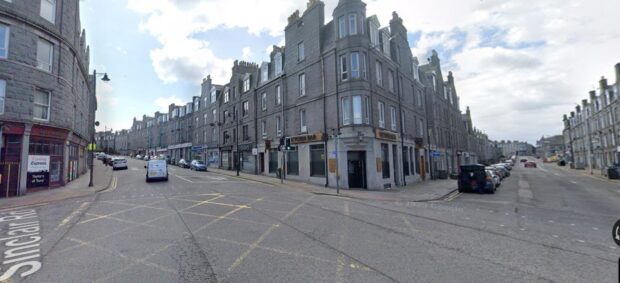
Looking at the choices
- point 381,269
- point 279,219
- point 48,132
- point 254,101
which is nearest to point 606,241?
point 381,269

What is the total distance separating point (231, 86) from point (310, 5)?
19.2m

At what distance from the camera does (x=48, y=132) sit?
17125 mm

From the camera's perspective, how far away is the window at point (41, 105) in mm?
16578

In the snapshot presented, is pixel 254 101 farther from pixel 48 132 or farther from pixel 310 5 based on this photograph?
pixel 48 132

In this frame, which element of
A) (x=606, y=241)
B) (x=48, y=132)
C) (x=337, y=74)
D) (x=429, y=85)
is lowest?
(x=606, y=241)

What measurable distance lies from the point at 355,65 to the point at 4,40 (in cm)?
2134

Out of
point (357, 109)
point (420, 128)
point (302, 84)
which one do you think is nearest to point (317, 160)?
point (357, 109)

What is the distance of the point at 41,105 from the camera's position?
16.9 metres

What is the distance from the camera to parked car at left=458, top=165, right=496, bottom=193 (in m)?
18.8

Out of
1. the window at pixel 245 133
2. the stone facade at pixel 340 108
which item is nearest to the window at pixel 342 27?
the stone facade at pixel 340 108

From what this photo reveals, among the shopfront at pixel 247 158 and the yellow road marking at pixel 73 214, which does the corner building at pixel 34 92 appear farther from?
the shopfront at pixel 247 158

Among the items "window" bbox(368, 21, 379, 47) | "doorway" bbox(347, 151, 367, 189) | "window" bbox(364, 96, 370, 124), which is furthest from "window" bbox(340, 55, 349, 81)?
"doorway" bbox(347, 151, 367, 189)

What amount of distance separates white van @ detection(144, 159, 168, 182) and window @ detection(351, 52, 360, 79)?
17.1 m

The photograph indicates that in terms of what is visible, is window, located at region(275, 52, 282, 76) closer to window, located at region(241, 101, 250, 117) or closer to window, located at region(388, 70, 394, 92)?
window, located at region(241, 101, 250, 117)
